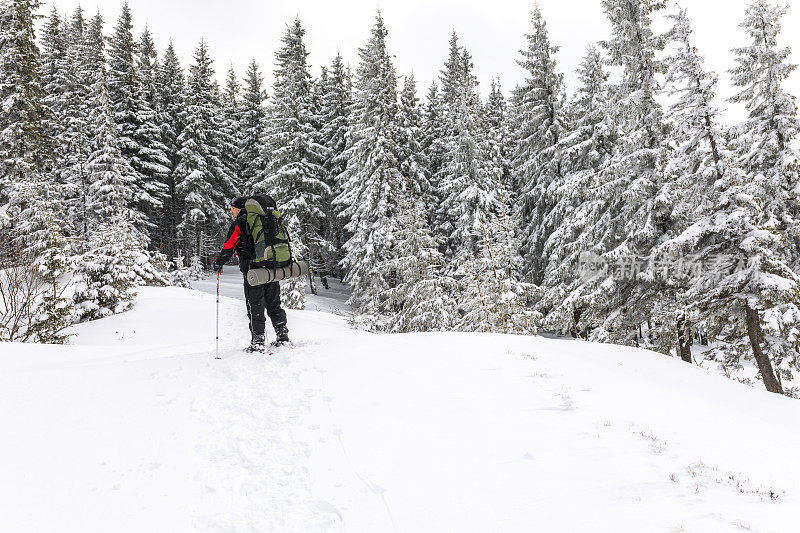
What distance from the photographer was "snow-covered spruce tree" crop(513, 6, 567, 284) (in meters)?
23.2

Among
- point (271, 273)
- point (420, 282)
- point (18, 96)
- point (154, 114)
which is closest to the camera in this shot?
point (271, 273)

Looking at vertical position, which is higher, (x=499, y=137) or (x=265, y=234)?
(x=499, y=137)

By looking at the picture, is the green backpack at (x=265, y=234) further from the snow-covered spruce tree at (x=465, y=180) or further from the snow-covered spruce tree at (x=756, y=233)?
the snow-covered spruce tree at (x=465, y=180)

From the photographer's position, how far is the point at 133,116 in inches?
1241

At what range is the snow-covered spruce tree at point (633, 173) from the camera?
14.1 metres

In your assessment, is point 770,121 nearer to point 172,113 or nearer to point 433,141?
point 433,141

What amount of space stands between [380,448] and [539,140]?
23504 mm

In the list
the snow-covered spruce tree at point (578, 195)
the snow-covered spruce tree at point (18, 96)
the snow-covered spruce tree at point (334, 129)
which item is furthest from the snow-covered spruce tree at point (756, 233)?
the snow-covered spruce tree at point (18, 96)

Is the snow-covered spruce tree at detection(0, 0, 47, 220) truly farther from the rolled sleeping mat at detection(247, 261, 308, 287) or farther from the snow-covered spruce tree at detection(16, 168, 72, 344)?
the rolled sleeping mat at detection(247, 261, 308, 287)

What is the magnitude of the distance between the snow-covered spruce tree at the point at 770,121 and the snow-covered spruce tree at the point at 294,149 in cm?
2165

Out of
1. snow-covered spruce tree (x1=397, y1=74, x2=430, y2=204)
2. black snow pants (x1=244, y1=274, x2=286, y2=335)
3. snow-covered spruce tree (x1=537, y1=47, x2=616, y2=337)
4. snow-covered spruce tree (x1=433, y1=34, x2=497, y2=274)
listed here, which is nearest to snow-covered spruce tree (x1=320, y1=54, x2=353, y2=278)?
snow-covered spruce tree (x1=397, y1=74, x2=430, y2=204)

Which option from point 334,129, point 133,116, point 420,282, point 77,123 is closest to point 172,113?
point 133,116

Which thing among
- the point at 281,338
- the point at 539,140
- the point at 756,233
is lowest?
the point at 281,338

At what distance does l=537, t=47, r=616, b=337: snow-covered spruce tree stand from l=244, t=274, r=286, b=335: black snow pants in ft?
38.9
